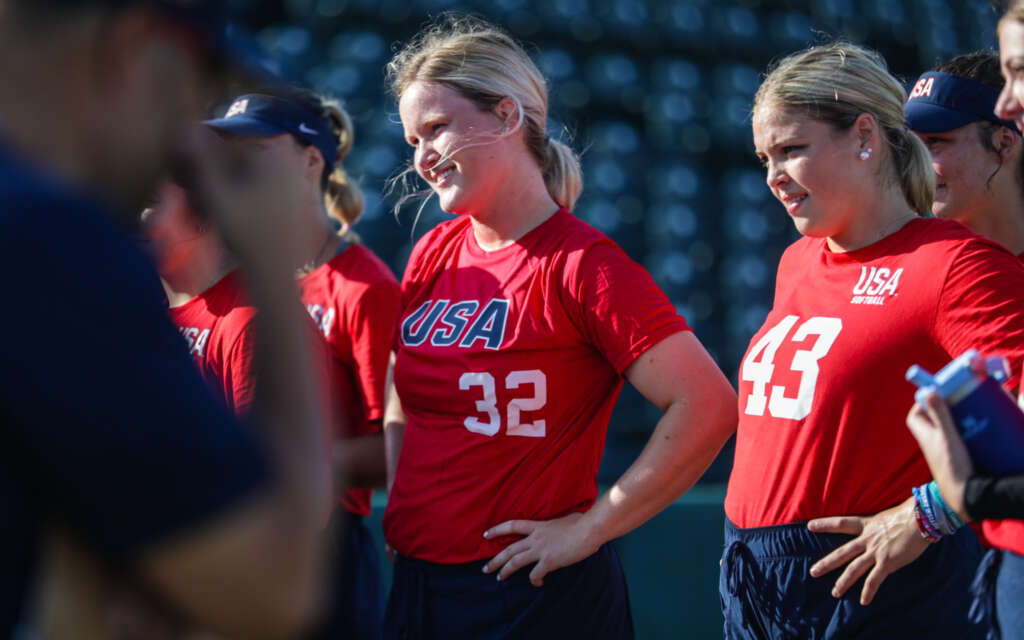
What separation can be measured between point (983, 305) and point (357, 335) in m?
1.49

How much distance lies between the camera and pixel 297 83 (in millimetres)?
877

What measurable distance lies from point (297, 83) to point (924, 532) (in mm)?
1294

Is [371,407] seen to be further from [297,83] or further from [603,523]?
[297,83]

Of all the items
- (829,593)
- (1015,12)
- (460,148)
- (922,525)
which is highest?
(1015,12)

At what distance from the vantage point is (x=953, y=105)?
226cm

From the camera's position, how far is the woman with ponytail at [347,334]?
2373 mm

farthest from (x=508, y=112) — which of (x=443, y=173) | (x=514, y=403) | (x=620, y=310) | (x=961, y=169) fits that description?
(x=961, y=169)

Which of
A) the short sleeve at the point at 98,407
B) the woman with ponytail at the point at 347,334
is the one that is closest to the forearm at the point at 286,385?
the short sleeve at the point at 98,407

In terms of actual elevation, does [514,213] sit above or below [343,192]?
above

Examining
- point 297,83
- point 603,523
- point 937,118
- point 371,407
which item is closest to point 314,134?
point 371,407

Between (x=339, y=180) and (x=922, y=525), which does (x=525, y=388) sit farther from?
(x=339, y=180)

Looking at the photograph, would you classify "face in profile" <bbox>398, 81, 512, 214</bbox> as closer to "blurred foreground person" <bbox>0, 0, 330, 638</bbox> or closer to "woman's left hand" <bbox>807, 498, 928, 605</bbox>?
"woman's left hand" <bbox>807, 498, 928, 605</bbox>

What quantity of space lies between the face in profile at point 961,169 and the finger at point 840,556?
39.1 inches

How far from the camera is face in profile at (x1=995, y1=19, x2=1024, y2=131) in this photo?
1351 mm
